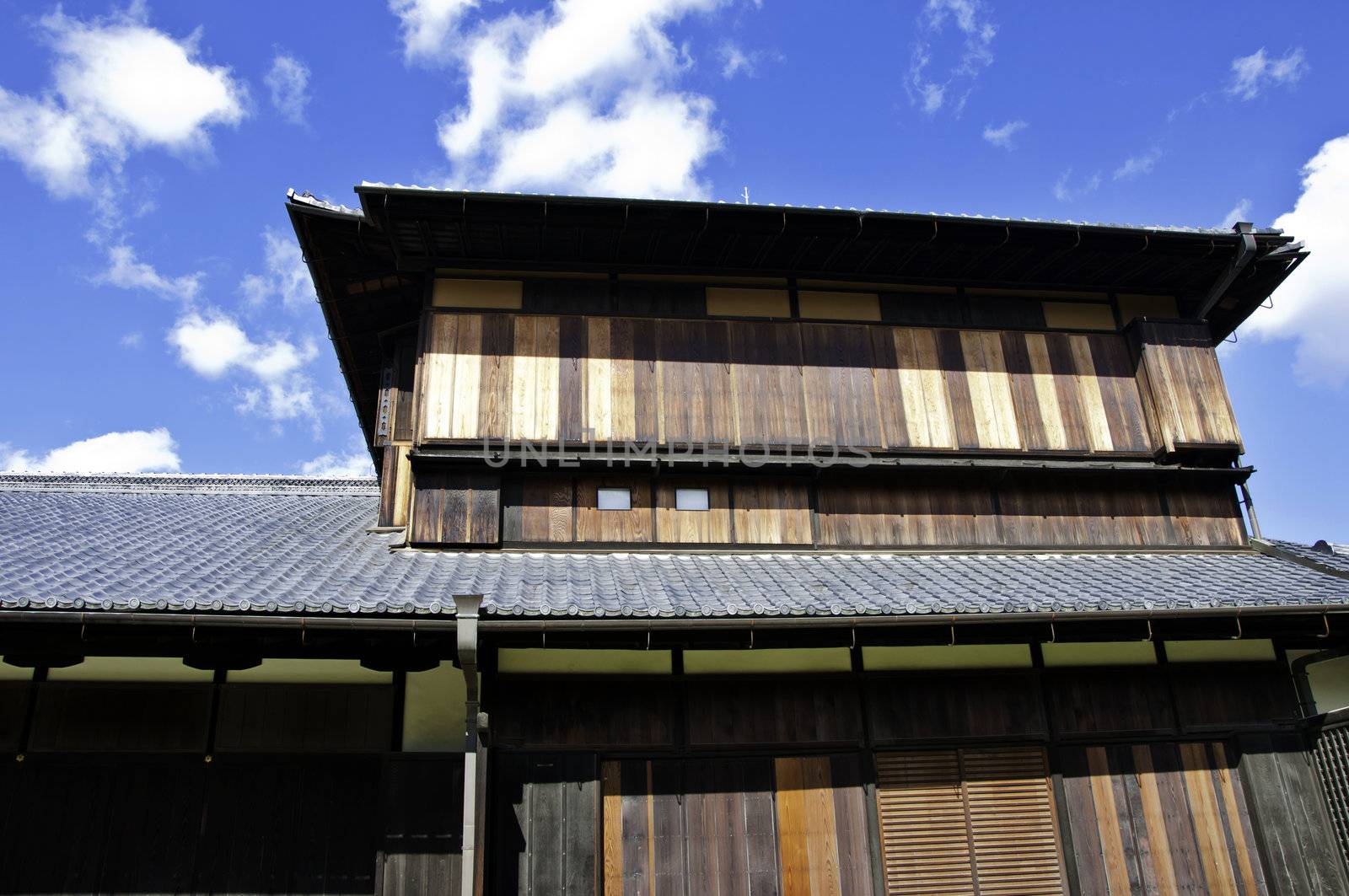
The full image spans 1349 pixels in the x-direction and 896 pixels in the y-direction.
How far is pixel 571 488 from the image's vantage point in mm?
10672

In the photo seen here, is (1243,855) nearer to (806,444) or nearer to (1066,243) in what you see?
(806,444)

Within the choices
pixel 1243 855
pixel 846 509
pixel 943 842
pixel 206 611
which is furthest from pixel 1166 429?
pixel 206 611

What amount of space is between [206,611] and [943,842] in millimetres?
7112

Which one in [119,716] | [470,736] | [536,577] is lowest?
[470,736]

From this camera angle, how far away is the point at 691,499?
10797 mm

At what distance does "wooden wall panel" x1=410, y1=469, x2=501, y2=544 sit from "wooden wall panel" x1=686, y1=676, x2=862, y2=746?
10.7 ft

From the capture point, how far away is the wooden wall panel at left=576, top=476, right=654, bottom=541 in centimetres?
1052

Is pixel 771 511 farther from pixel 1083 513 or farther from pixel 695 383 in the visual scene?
pixel 1083 513

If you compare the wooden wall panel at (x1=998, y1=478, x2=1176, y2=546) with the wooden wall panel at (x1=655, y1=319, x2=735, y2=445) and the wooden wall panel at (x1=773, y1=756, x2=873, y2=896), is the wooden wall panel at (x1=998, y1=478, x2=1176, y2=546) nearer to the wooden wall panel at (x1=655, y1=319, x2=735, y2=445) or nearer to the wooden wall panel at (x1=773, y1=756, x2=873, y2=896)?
the wooden wall panel at (x1=655, y1=319, x2=735, y2=445)

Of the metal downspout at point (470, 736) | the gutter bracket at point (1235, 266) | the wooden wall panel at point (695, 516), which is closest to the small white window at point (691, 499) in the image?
the wooden wall panel at point (695, 516)

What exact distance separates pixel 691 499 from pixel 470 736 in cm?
414

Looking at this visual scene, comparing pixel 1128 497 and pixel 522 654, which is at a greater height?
pixel 1128 497

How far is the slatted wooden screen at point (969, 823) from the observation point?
859 centimetres

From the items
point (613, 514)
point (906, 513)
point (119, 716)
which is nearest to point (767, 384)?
point (906, 513)
